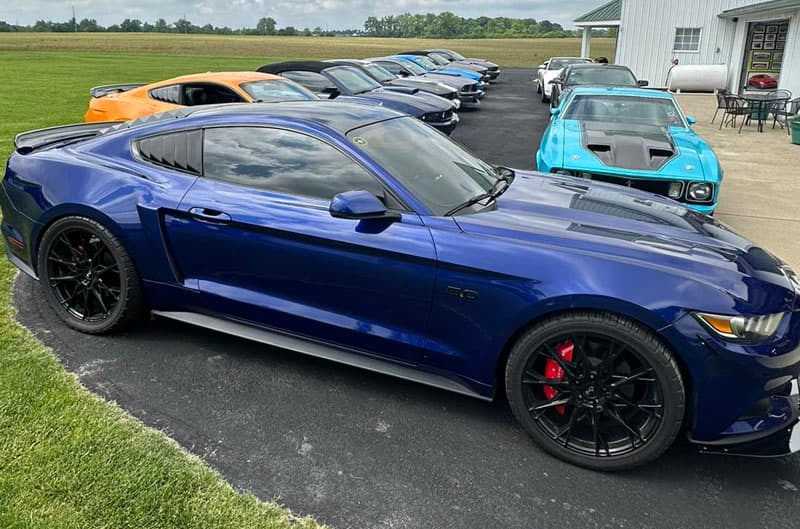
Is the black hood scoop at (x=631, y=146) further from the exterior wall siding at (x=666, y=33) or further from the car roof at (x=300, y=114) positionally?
the exterior wall siding at (x=666, y=33)

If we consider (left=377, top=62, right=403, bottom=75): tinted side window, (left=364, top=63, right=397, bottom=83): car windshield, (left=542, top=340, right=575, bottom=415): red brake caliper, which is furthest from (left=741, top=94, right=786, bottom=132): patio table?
(left=542, top=340, right=575, bottom=415): red brake caliper

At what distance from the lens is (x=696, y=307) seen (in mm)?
2461

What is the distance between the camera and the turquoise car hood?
5477 millimetres

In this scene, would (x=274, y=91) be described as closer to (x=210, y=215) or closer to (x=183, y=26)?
(x=210, y=215)

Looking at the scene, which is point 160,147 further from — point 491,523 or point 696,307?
point 696,307

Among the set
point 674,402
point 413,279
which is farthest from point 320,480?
point 674,402

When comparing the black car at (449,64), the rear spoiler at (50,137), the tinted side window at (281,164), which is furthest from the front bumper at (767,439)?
the black car at (449,64)

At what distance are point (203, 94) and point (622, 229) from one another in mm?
6987

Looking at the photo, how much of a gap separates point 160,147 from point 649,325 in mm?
2870

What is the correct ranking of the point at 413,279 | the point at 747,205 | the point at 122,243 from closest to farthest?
the point at 413,279 < the point at 122,243 < the point at 747,205

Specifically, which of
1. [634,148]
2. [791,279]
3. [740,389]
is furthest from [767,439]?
[634,148]

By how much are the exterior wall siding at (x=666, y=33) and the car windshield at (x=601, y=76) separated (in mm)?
12337

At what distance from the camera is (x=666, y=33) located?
23.2 meters

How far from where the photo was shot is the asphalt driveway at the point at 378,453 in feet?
8.11
